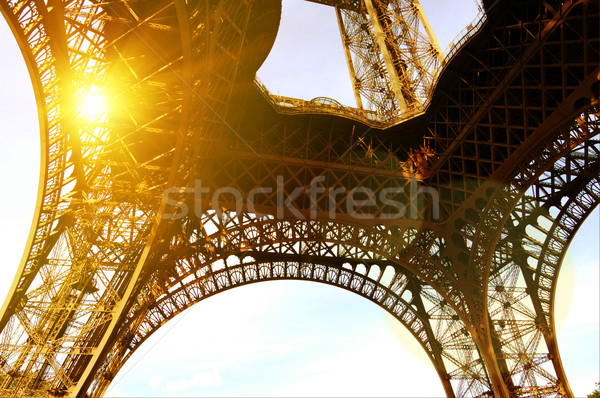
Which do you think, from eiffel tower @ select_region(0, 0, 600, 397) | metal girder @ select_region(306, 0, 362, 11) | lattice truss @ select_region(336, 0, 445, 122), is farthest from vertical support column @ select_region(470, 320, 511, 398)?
metal girder @ select_region(306, 0, 362, 11)

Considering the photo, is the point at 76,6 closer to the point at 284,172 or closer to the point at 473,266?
the point at 284,172

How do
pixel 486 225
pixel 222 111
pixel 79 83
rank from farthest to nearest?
pixel 486 225
pixel 222 111
pixel 79 83

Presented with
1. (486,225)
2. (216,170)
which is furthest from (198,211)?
(486,225)

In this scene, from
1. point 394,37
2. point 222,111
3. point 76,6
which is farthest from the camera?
point 394,37

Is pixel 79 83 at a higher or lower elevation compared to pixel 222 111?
lower

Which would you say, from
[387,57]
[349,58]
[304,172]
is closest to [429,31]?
[387,57]

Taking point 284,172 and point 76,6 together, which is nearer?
point 76,6

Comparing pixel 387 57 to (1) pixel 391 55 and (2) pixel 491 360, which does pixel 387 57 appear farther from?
(2) pixel 491 360

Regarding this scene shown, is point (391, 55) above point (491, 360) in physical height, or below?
above
